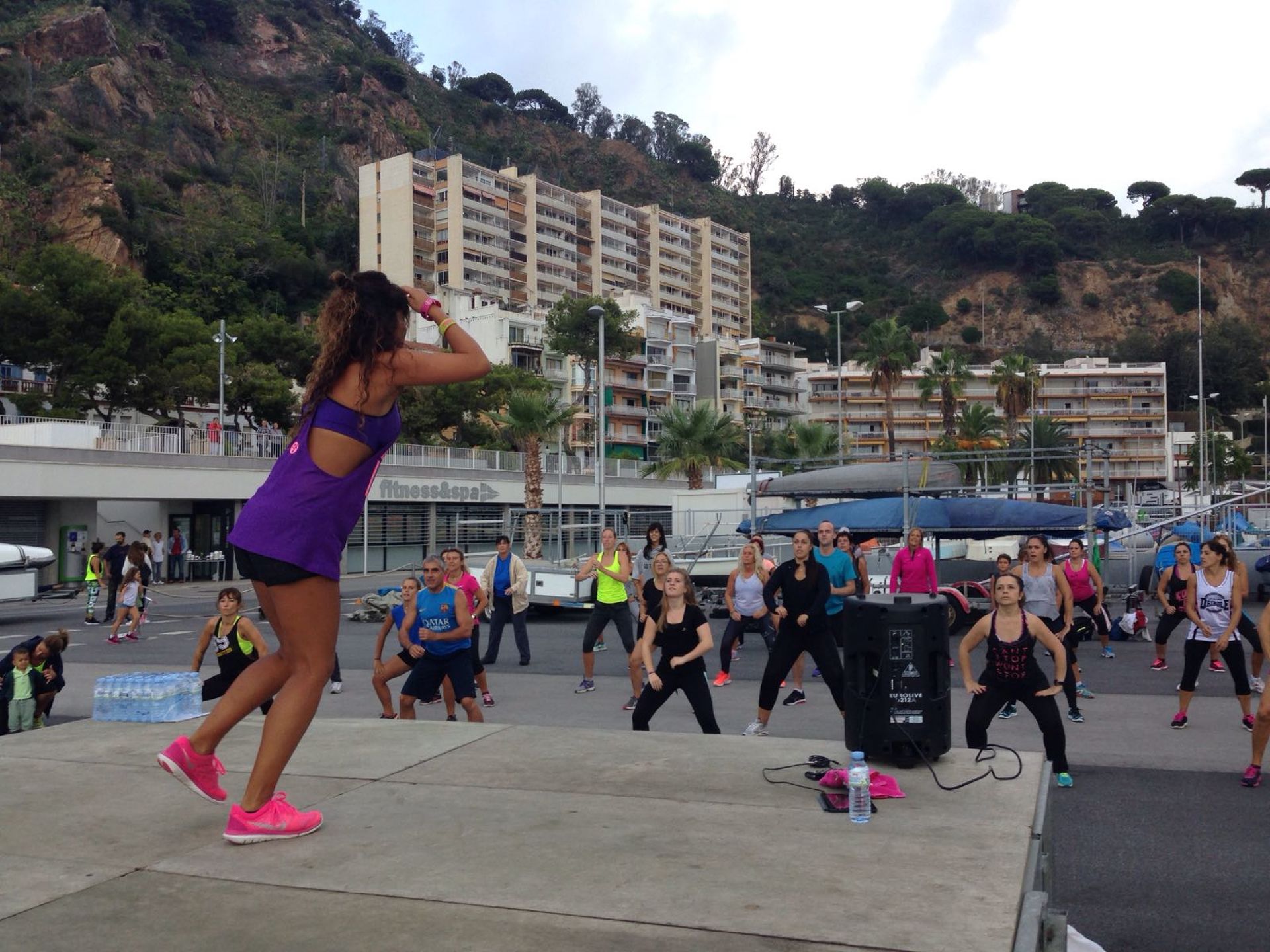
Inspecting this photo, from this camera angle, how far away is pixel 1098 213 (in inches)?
5620

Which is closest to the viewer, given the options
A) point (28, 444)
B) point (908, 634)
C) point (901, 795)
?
point (901, 795)

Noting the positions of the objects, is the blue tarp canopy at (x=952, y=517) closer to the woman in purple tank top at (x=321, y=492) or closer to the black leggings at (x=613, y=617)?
the black leggings at (x=613, y=617)

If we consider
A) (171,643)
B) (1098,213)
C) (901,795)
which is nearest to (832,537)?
(901,795)

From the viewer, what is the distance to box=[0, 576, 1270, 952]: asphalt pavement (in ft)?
17.6

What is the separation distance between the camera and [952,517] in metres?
19.1

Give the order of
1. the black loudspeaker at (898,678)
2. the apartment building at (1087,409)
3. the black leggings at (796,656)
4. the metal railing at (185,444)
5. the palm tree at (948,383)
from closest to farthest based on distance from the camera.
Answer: the black loudspeaker at (898,678)
the black leggings at (796,656)
the metal railing at (185,444)
the palm tree at (948,383)
the apartment building at (1087,409)

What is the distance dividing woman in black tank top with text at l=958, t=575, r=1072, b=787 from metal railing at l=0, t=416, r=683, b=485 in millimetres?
21003

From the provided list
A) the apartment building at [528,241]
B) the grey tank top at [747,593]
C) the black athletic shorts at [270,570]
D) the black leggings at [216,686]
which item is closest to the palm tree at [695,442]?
the grey tank top at [747,593]

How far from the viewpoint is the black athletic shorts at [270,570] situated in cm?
393

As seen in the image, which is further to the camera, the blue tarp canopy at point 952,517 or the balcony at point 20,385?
the balcony at point 20,385

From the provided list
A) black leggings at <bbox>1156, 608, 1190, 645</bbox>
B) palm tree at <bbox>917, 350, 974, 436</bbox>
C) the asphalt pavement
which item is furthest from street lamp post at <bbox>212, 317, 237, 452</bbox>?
palm tree at <bbox>917, 350, 974, 436</bbox>

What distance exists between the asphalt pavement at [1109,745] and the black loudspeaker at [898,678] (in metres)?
0.19

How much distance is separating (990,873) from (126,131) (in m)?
102

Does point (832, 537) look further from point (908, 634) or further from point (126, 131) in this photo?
point (126, 131)
